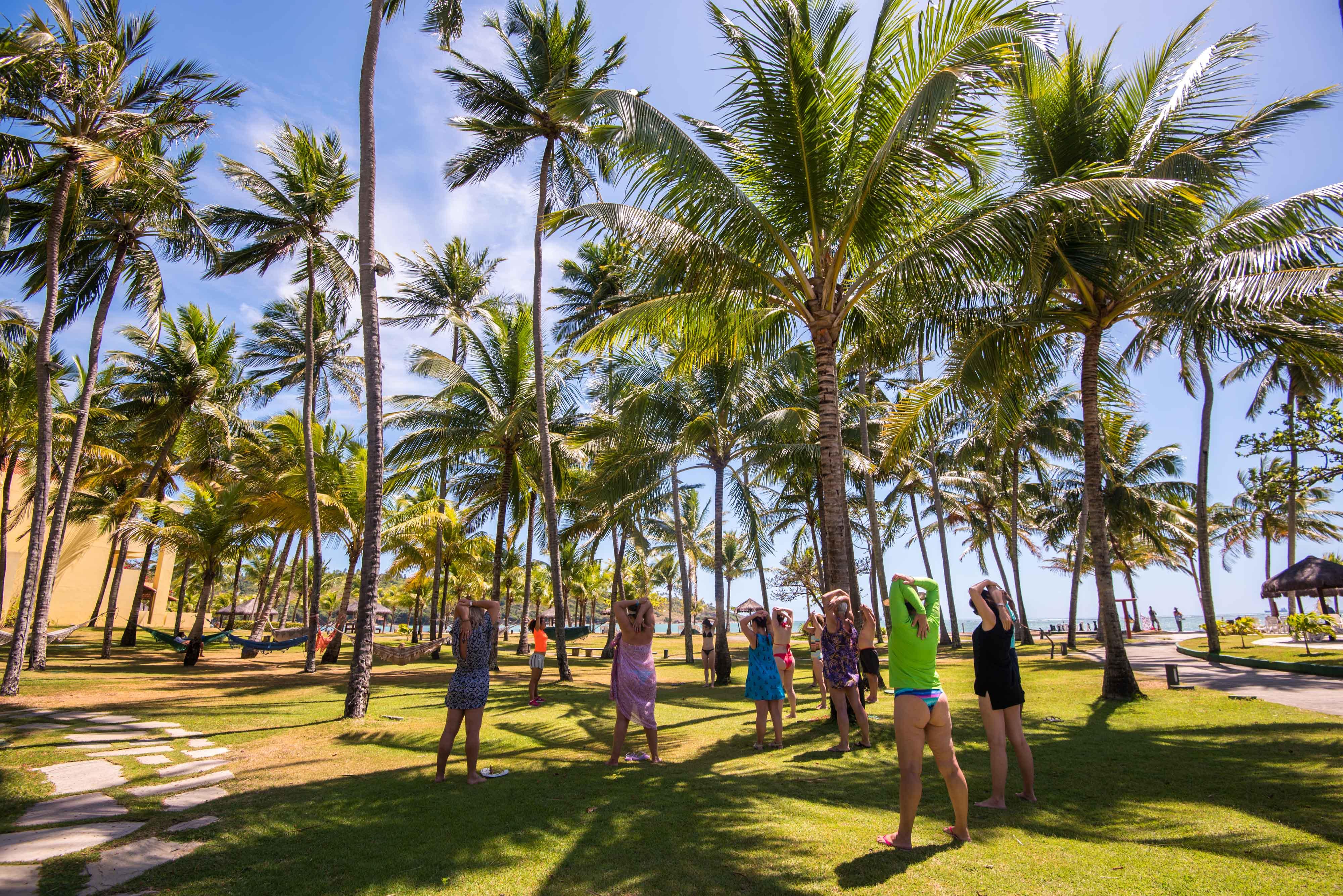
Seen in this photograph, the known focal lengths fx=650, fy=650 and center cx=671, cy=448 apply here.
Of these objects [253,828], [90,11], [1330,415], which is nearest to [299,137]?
[90,11]

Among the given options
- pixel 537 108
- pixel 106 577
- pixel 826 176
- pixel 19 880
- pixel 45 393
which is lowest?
pixel 19 880

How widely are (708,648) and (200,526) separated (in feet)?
46.0

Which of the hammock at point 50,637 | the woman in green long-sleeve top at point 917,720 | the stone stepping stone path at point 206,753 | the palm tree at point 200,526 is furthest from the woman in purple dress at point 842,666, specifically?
the hammock at point 50,637

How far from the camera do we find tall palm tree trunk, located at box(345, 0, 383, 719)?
29.9 ft

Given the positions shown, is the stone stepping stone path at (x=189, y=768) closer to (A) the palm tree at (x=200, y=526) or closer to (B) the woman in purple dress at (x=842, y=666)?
(B) the woman in purple dress at (x=842, y=666)

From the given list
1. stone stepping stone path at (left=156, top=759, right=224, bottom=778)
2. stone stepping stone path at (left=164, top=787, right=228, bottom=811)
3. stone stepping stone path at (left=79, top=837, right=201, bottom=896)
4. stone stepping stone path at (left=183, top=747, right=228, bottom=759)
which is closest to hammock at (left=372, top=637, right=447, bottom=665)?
stone stepping stone path at (left=183, top=747, right=228, bottom=759)

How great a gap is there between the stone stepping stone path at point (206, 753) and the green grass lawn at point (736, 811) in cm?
31

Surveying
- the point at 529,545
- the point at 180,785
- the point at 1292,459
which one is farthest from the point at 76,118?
the point at 1292,459

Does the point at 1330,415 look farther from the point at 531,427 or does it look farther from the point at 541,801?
the point at 531,427

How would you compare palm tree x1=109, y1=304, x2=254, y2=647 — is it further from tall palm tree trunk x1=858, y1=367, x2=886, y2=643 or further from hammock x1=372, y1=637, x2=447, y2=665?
tall palm tree trunk x1=858, y1=367, x2=886, y2=643

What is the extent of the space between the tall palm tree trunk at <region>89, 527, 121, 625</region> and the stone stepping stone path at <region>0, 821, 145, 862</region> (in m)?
17.0

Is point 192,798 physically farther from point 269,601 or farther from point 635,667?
point 269,601

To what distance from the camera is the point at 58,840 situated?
398cm

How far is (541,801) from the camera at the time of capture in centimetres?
511
